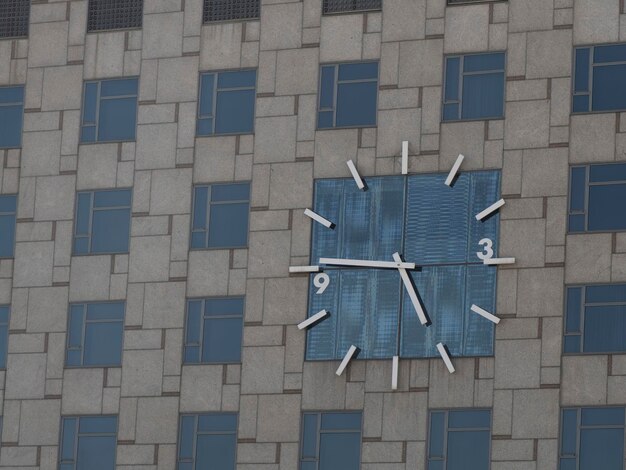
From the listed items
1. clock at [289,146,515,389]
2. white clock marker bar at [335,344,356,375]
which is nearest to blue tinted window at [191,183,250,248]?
clock at [289,146,515,389]

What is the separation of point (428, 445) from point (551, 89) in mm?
8652

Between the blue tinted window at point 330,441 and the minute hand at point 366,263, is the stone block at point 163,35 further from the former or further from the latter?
the blue tinted window at point 330,441

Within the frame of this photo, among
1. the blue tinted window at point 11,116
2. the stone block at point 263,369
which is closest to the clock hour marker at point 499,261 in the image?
the stone block at point 263,369

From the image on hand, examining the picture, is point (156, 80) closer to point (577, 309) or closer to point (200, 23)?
point (200, 23)

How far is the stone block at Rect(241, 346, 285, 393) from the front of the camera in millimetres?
53969

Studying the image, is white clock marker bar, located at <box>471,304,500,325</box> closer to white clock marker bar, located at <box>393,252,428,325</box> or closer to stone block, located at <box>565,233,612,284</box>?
white clock marker bar, located at <box>393,252,428,325</box>

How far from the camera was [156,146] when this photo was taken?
56.5 metres

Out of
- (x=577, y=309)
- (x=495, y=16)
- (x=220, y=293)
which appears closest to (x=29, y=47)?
(x=220, y=293)

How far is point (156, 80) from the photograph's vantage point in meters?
56.9

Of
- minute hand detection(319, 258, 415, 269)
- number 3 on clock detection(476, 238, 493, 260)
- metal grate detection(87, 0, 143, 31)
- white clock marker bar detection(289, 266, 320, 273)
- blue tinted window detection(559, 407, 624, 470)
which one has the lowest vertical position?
blue tinted window detection(559, 407, 624, 470)

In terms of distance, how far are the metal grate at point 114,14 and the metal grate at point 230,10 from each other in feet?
6.09

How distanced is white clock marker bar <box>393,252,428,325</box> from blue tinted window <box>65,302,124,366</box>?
7109 mm

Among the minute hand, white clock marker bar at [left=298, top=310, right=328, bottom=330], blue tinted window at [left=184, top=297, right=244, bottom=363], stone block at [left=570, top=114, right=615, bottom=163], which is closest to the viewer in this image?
stone block at [left=570, top=114, right=615, bottom=163]

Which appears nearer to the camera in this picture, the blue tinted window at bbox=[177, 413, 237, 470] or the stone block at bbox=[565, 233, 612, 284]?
the stone block at bbox=[565, 233, 612, 284]
